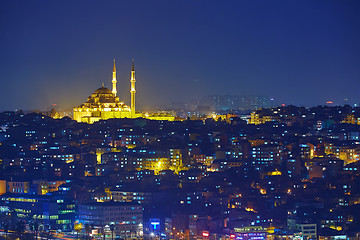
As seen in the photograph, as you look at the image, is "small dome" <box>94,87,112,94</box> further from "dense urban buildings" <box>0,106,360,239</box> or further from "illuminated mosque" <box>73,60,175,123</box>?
"dense urban buildings" <box>0,106,360,239</box>

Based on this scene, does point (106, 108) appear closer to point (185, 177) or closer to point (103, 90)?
point (103, 90)

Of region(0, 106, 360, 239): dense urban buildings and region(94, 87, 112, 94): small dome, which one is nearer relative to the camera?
region(0, 106, 360, 239): dense urban buildings


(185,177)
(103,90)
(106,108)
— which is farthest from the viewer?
(103,90)

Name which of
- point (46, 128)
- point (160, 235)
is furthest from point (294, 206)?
point (46, 128)

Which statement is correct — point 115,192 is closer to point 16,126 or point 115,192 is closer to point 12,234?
point 12,234

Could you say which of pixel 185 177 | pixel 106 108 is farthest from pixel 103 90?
pixel 185 177

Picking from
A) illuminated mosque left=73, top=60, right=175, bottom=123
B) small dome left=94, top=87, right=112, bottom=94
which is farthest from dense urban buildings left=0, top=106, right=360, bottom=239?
small dome left=94, top=87, right=112, bottom=94
